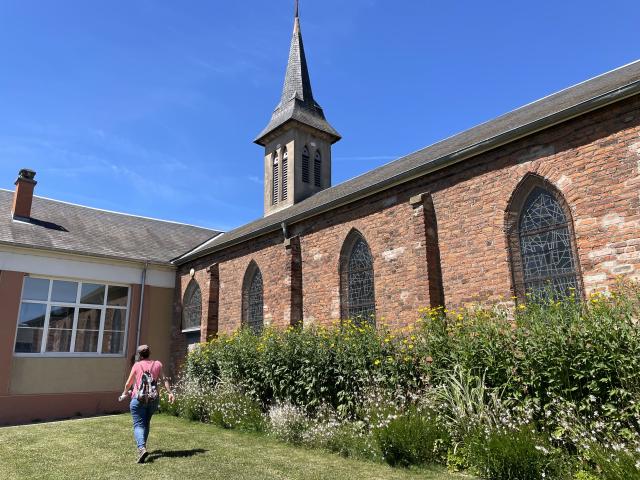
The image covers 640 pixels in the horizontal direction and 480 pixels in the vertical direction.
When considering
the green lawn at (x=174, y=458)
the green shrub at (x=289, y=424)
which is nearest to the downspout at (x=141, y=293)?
the green lawn at (x=174, y=458)

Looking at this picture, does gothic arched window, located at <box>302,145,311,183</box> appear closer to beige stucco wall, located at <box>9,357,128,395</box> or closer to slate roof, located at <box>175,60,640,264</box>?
slate roof, located at <box>175,60,640,264</box>

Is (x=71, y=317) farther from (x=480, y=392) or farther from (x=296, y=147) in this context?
(x=480, y=392)

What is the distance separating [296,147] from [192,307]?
969 centimetres

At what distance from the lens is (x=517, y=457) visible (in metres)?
6.11

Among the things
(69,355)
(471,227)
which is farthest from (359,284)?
(69,355)

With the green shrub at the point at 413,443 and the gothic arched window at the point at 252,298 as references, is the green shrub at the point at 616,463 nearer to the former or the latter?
the green shrub at the point at 413,443

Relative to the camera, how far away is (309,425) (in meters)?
9.57

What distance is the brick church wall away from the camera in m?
Answer: 8.23

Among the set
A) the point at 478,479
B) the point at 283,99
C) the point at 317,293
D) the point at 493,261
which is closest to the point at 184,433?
the point at 317,293

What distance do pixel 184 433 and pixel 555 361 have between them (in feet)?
26.1

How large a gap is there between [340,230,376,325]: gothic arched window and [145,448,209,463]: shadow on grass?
5.58 metres

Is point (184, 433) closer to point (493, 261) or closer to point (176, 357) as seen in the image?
point (493, 261)

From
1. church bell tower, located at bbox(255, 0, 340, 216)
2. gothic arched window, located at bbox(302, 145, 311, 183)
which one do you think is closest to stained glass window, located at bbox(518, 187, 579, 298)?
church bell tower, located at bbox(255, 0, 340, 216)

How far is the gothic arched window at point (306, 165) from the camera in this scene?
2403 cm
